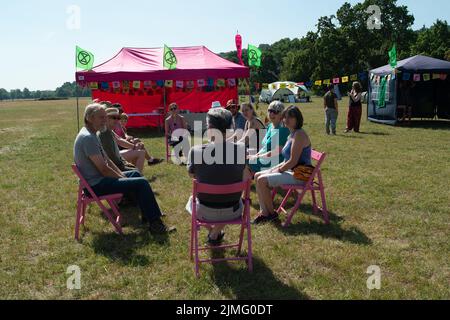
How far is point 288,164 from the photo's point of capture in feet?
14.9

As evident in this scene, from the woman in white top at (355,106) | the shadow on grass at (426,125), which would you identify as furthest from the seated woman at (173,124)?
the shadow on grass at (426,125)

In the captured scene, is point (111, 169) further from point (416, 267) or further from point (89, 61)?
point (89, 61)

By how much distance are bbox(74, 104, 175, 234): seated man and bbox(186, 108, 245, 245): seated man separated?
0.98 metres

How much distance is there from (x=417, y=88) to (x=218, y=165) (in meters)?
14.6

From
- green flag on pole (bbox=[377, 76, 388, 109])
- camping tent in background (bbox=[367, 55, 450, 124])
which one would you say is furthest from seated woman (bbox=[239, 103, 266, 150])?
green flag on pole (bbox=[377, 76, 388, 109])

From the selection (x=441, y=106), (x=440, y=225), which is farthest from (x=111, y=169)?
(x=441, y=106)

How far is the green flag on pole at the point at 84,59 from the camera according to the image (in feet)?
40.0

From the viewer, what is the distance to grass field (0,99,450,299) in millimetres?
3240

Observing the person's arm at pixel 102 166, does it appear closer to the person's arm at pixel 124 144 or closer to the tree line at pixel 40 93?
the person's arm at pixel 124 144

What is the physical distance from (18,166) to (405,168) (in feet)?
25.8

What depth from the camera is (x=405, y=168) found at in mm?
7379

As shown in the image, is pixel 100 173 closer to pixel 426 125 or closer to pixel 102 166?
pixel 102 166

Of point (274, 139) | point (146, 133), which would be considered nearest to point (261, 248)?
point (274, 139)

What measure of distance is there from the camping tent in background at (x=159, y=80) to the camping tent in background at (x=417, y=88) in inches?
209
